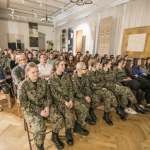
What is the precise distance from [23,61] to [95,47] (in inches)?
232

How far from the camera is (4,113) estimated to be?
8.49ft

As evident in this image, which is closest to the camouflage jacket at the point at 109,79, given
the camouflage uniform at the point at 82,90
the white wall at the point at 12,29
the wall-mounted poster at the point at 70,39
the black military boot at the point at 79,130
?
the camouflage uniform at the point at 82,90

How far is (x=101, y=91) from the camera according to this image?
243 cm

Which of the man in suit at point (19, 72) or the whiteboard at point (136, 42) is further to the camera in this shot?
the whiteboard at point (136, 42)

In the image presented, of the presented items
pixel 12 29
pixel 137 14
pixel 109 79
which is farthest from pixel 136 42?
pixel 12 29

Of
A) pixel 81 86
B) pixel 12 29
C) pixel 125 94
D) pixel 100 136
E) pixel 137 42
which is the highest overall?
pixel 12 29

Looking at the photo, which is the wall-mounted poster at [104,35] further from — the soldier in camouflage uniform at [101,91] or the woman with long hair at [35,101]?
the woman with long hair at [35,101]

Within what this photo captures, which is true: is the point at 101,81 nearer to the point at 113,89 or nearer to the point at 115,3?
the point at 113,89

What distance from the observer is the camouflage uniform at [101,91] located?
90.7 inches

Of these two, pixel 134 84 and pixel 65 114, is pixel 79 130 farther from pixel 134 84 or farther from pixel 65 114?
pixel 134 84

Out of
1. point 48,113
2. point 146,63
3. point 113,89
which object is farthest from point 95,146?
point 146,63

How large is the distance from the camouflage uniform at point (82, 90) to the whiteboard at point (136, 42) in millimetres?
4146

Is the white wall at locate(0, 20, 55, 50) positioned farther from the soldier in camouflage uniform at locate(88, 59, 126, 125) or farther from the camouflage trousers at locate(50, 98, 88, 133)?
the camouflage trousers at locate(50, 98, 88, 133)

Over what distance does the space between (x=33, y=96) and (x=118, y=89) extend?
1.99 meters
